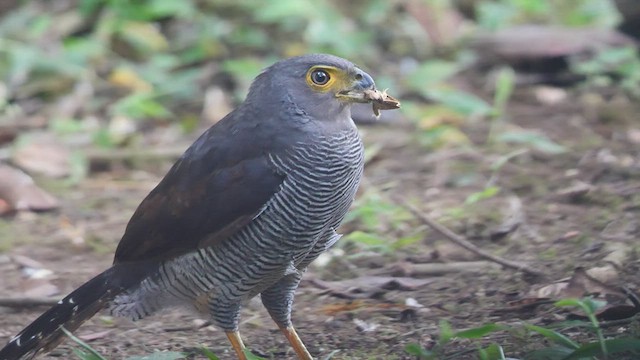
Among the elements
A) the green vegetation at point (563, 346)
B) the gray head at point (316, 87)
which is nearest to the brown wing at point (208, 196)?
the gray head at point (316, 87)

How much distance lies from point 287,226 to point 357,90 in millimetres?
561

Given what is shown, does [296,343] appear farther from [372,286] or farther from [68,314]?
[68,314]

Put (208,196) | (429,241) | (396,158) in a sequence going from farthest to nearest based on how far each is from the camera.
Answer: (396,158) → (429,241) → (208,196)

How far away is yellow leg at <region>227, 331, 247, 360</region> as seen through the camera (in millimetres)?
3857

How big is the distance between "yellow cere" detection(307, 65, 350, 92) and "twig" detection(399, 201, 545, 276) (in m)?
1.20

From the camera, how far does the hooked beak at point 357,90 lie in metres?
3.82

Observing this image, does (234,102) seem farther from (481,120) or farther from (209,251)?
(209,251)

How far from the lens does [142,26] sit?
328 inches

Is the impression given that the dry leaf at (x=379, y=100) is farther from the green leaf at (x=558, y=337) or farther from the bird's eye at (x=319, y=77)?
the green leaf at (x=558, y=337)

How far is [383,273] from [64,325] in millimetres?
1486

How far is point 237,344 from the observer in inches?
153

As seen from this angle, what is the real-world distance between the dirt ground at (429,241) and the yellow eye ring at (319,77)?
926 mm

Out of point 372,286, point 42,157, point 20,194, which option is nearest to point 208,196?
point 372,286

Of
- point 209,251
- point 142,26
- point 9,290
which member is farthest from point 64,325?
point 142,26
